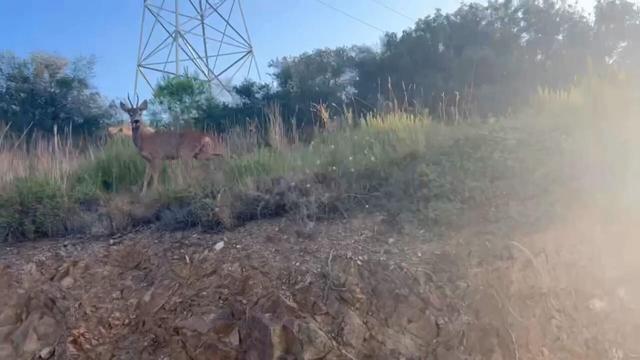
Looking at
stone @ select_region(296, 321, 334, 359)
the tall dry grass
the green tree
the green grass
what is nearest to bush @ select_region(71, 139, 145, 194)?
the green grass

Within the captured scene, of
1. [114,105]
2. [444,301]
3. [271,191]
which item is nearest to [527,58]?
[114,105]

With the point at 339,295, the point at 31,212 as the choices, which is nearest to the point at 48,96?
the point at 31,212

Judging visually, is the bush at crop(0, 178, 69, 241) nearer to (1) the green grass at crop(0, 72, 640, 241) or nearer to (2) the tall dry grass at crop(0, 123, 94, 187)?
(1) the green grass at crop(0, 72, 640, 241)

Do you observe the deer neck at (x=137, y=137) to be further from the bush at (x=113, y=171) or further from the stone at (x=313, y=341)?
the stone at (x=313, y=341)

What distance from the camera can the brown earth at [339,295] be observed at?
4.75 metres

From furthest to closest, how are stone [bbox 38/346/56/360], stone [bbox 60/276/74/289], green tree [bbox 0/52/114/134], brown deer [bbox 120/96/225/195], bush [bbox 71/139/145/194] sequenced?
green tree [bbox 0/52/114/134]
brown deer [bbox 120/96/225/195]
bush [bbox 71/139/145/194]
stone [bbox 60/276/74/289]
stone [bbox 38/346/56/360]

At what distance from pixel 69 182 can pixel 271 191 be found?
9.97 feet

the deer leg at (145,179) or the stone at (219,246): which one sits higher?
the deer leg at (145,179)

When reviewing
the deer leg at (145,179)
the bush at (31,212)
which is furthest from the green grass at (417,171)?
the deer leg at (145,179)


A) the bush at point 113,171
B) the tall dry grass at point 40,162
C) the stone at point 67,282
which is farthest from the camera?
the bush at point 113,171

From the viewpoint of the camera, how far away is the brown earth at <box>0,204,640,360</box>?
4.75 meters

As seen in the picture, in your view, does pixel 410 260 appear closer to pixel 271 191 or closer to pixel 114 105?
pixel 271 191

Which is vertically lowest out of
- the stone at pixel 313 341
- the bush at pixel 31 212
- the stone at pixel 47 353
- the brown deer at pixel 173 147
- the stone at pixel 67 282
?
the stone at pixel 47 353

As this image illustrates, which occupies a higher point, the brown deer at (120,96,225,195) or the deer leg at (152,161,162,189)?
the brown deer at (120,96,225,195)
